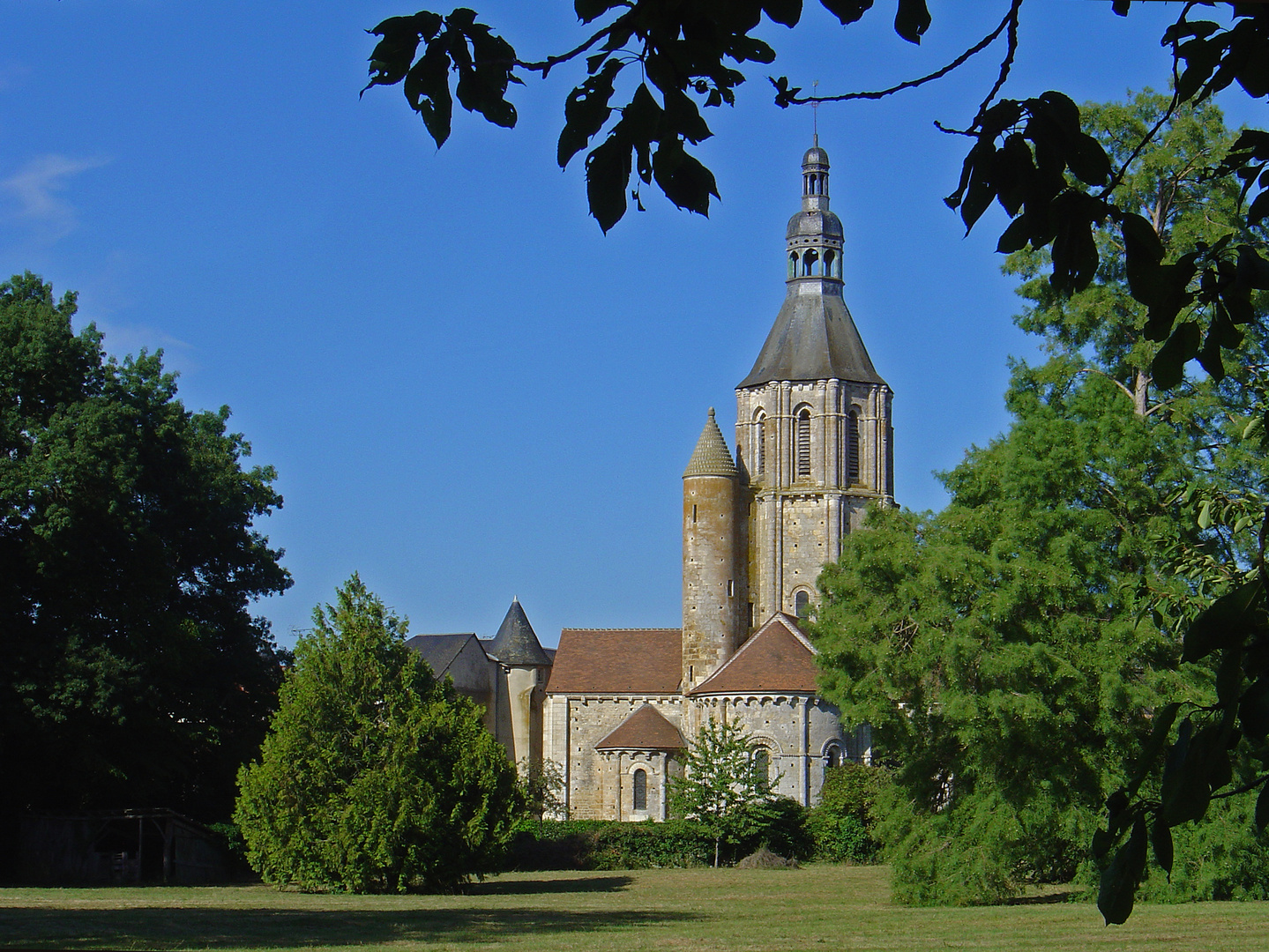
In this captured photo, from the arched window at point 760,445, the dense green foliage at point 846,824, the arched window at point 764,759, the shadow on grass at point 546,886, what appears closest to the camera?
the shadow on grass at point 546,886

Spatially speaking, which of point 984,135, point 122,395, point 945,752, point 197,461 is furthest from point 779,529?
point 984,135

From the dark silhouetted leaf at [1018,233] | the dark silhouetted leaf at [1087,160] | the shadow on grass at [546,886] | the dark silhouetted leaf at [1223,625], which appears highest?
the dark silhouetted leaf at [1087,160]

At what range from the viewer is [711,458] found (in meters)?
54.9

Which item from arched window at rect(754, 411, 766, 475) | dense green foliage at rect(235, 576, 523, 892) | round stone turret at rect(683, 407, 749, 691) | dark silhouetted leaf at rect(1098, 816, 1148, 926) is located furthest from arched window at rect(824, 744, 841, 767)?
dark silhouetted leaf at rect(1098, 816, 1148, 926)

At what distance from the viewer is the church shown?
5131 cm

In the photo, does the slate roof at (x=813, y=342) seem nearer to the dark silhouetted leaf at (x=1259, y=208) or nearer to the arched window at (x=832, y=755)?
the arched window at (x=832, y=755)

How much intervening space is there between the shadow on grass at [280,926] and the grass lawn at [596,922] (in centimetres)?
3

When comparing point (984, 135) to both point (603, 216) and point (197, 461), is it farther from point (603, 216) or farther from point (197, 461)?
point (197, 461)

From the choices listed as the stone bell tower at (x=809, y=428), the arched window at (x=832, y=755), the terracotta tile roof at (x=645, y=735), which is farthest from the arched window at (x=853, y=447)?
the arched window at (x=832, y=755)

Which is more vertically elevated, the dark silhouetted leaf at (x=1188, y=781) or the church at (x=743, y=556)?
the church at (x=743, y=556)

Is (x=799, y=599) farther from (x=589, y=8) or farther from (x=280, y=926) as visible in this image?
(x=589, y=8)

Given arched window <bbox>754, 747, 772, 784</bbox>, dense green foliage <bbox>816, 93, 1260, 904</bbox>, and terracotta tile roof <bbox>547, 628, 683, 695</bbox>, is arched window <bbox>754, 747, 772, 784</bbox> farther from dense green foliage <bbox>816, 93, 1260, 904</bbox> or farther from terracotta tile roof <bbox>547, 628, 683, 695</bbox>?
dense green foliage <bbox>816, 93, 1260, 904</bbox>

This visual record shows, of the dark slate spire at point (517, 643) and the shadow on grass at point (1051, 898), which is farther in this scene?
the dark slate spire at point (517, 643)

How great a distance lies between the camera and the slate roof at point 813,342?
5678 cm
